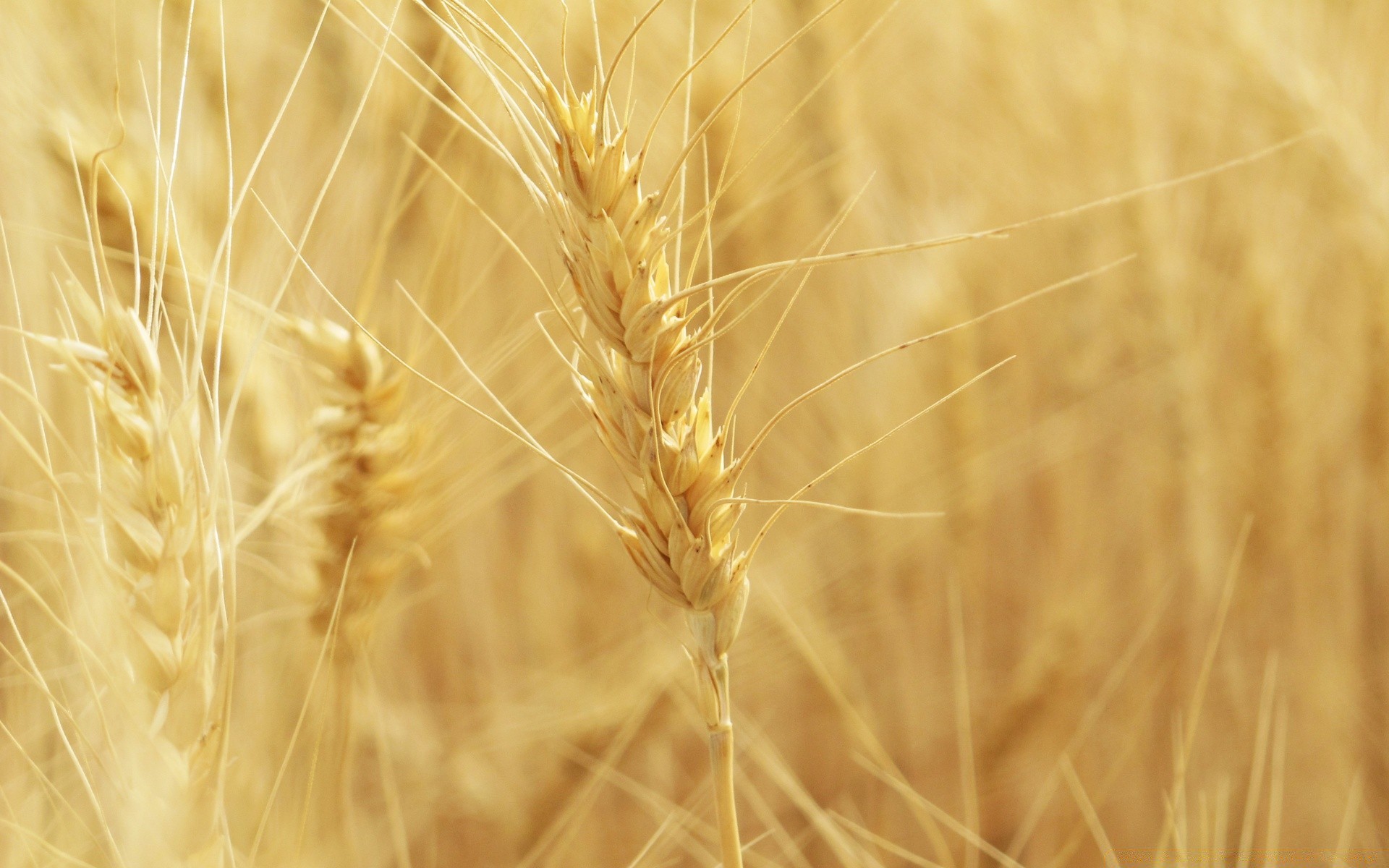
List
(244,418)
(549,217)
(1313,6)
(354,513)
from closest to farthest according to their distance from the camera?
(549,217), (354,513), (244,418), (1313,6)

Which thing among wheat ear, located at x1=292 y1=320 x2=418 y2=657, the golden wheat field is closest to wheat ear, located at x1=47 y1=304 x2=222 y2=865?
the golden wheat field

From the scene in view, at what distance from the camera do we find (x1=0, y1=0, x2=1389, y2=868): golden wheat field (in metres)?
0.61

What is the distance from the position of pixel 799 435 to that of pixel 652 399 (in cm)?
82

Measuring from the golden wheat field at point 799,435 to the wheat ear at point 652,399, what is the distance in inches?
4.2

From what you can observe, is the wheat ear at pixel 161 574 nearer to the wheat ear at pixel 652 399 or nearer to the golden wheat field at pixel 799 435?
the golden wheat field at pixel 799 435

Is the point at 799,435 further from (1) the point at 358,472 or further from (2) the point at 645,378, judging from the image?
(2) the point at 645,378

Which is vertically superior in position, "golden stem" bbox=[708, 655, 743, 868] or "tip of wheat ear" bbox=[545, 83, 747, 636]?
"tip of wheat ear" bbox=[545, 83, 747, 636]

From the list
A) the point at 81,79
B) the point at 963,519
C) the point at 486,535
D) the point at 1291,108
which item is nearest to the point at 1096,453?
the point at 963,519

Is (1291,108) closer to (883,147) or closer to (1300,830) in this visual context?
(883,147)

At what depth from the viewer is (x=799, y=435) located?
113 cm

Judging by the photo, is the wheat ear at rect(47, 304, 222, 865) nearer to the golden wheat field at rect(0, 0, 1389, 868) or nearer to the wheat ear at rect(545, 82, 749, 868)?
the golden wheat field at rect(0, 0, 1389, 868)

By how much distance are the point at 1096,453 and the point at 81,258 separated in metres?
1.13

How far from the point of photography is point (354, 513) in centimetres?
57

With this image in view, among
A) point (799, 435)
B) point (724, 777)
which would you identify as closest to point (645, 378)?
point (724, 777)
